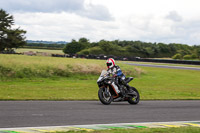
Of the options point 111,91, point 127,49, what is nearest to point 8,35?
point 127,49

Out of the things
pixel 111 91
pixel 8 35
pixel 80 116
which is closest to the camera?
pixel 80 116

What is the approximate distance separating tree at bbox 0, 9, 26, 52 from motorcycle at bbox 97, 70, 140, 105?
7688cm

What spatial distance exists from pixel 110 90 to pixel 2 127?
19.8ft

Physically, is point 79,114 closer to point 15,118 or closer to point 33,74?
point 15,118

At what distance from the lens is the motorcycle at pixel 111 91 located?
12.5 metres

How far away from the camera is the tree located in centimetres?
8662

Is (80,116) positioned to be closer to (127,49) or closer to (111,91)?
(111,91)

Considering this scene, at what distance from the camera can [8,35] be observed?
86.8 meters

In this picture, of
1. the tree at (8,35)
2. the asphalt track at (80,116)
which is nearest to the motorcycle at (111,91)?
the asphalt track at (80,116)

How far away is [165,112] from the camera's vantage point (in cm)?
1116

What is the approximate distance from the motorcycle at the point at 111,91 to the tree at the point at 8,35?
7688 cm

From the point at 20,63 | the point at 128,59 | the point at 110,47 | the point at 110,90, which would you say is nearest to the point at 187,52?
the point at 110,47

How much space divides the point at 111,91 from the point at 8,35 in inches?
3077

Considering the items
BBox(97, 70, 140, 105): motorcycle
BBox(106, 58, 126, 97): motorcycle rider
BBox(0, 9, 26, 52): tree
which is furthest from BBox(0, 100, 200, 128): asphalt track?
BBox(0, 9, 26, 52): tree
